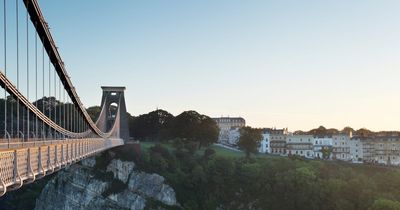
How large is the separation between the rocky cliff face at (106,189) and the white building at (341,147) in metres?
46.4

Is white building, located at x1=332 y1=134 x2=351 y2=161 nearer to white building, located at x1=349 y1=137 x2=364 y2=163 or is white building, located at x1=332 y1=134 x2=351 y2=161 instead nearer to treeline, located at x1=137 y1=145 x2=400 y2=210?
white building, located at x1=349 y1=137 x2=364 y2=163

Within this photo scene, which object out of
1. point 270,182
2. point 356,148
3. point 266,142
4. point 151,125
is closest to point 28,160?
point 270,182

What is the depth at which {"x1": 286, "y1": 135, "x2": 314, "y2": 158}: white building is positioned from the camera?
102562 mm

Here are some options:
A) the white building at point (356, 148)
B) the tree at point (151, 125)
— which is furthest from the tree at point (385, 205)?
the tree at point (151, 125)

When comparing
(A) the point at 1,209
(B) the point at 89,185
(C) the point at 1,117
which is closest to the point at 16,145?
(C) the point at 1,117

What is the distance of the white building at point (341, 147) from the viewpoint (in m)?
97.2

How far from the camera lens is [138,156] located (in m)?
66.7

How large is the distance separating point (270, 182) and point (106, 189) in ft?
63.8

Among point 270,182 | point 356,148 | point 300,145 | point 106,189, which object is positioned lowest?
point 106,189

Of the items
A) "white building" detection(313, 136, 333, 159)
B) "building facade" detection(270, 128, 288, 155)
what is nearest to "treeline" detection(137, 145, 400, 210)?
"white building" detection(313, 136, 333, 159)

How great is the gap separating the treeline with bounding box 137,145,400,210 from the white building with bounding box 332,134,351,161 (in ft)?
91.4

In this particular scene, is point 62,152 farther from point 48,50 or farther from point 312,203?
point 312,203

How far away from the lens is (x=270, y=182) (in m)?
60.9

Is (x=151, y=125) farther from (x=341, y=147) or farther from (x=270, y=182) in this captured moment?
(x=270, y=182)
